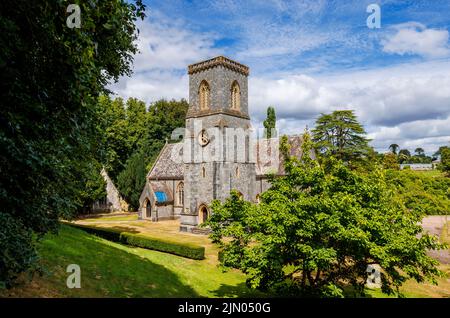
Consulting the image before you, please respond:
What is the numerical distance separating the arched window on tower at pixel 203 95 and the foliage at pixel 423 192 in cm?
1915

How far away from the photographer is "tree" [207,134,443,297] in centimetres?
961

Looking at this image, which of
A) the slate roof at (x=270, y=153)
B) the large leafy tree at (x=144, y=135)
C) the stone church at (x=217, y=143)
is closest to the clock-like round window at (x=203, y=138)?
the stone church at (x=217, y=143)

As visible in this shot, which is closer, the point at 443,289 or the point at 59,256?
the point at 59,256

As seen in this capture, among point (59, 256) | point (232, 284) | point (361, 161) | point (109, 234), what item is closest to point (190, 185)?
point (109, 234)

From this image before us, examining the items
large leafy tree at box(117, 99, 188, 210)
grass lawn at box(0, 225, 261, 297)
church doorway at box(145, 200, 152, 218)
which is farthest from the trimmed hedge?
large leafy tree at box(117, 99, 188, 210)

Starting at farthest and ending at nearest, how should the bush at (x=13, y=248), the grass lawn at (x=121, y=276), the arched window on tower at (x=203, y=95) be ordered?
the arched window on tower at (x=203, y=95) → the grass lawn at (x=121, y=276) → the bush at (x=13, y=248)

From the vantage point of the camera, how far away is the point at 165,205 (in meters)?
43.6

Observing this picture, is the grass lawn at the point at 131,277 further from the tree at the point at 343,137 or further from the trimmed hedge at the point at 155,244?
the tree at the point at 343,137

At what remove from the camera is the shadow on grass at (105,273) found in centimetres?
1174

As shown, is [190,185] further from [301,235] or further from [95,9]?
[95,9]

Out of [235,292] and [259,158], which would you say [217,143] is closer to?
[259,158]

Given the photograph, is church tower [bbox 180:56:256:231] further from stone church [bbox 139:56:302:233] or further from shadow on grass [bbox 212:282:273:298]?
shadow on grass [bbox 212:282:273:298]

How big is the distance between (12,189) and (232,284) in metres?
13.5

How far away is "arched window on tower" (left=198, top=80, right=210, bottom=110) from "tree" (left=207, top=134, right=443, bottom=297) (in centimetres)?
2271
